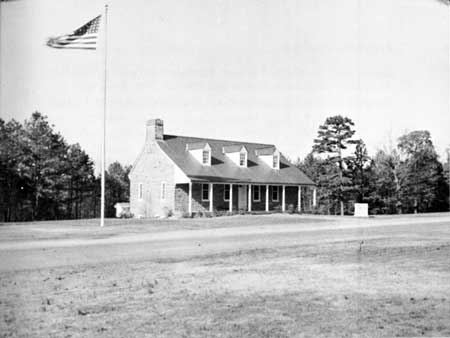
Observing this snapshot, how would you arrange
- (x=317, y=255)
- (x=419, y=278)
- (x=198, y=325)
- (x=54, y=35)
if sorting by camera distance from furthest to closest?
(x=317, y=255) → (x=54, y=35) → (x=419, y=278) → (x=198, y=325)

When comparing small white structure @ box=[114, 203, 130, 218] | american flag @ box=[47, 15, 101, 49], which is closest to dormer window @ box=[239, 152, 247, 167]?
small white structure @ box=[114, 203, 130, 218]

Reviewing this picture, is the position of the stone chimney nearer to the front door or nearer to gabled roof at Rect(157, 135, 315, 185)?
gabled roof at Rect(157, 135, 315, 185)

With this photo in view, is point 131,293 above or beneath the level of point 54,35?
beneath

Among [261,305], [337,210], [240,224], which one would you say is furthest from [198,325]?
[337,210]

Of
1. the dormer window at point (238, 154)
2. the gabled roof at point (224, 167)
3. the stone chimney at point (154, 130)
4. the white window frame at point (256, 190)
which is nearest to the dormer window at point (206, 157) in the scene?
the gabled roof at point (224, 167)

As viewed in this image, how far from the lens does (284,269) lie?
849 cm

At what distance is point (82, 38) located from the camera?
10156 millimetres

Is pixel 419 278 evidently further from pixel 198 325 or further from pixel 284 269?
pixel 198 325

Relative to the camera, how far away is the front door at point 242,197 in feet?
98.7

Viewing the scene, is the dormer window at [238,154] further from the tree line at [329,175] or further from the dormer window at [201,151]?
the tree line at [329,175]

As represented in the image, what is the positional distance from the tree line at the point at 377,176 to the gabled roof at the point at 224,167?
7.33 feet

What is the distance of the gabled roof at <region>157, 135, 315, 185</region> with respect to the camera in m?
28.5

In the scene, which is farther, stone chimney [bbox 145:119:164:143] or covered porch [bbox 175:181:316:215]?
stone chimney [bbox 145:119:164:143]

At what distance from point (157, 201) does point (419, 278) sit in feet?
72.3
